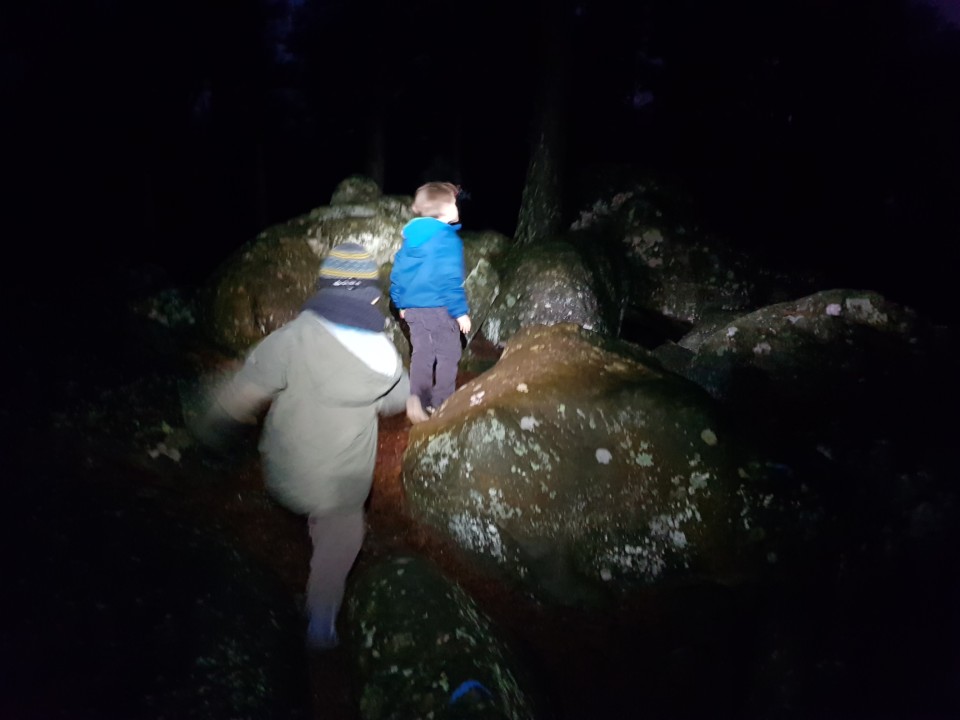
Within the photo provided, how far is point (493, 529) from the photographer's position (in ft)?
14.9

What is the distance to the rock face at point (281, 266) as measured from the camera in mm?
7492

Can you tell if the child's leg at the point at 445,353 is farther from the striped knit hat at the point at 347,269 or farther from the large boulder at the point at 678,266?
the large boulder at the point at 678,266

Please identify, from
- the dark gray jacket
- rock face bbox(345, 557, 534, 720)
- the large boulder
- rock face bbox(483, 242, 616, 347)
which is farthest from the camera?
the large boulder

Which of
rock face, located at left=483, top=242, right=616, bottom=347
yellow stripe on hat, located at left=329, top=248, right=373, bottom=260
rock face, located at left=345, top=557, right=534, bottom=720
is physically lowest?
rock face, located at left=345, top=557, right=534, bottom=720

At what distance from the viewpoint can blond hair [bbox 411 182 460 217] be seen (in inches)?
206

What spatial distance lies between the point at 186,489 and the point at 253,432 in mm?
1306

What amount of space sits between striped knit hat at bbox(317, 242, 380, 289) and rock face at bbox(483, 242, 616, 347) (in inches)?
221

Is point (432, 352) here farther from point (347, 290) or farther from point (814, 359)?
point (814, 359)

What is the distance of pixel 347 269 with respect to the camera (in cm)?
296

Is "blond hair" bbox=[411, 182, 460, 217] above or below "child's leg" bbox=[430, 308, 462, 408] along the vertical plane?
above

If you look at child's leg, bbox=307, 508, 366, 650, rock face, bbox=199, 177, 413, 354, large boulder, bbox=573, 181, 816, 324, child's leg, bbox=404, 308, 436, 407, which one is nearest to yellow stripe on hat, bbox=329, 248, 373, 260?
child's leg, bbox=307, 508, 366, 650

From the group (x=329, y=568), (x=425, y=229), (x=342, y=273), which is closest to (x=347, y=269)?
(x=342, y=273)

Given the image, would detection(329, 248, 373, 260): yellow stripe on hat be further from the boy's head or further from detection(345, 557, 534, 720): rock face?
the boy's head

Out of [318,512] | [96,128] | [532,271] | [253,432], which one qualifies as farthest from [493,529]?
[96,128]
